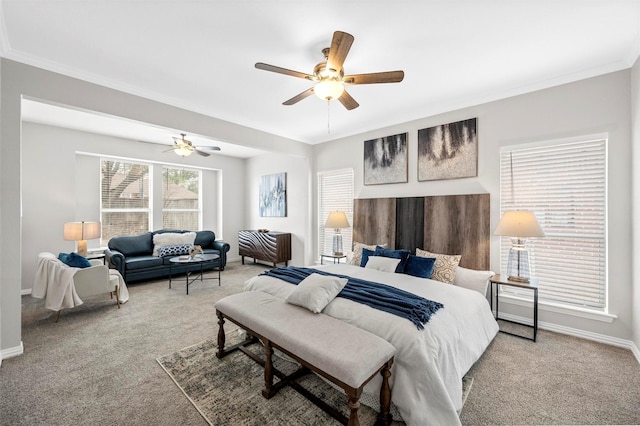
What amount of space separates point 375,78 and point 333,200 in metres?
3.22

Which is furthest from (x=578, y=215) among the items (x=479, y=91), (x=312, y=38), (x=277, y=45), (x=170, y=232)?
(x=170, y=232)

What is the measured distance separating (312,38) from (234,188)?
18.2 ft

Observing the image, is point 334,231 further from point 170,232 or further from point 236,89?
point 170,232

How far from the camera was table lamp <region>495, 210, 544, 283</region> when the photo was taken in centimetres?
273

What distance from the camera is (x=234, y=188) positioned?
7215mm

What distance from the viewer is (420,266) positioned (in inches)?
128

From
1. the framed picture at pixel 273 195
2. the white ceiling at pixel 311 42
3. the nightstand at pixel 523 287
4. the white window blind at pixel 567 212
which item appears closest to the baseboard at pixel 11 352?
the white ceiling at pixel 311 42

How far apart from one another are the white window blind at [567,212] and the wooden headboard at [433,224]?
46cm

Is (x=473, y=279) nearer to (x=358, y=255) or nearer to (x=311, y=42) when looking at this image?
(x=358, y=255)

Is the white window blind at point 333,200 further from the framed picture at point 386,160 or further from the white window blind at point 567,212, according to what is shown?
the white window blind at point 567,212

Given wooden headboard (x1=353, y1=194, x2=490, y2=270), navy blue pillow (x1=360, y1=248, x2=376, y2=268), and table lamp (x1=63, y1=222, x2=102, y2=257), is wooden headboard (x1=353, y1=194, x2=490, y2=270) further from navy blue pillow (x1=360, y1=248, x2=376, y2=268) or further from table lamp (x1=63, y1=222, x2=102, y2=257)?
table lamp (x1=63, y1=222, x2=102, y2=257)

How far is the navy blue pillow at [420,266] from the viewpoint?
3199 mm

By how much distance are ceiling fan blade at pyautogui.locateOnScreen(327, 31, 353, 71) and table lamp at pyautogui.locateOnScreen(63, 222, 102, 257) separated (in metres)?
4.53

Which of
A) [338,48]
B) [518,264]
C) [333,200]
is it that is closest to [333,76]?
[338,48]
